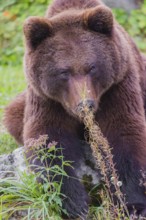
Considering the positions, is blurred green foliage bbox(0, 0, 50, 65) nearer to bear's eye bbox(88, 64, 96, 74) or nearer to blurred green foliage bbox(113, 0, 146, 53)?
blurred green foliage bbox(113, 0, 146, 53)

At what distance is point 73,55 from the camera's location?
557 cm

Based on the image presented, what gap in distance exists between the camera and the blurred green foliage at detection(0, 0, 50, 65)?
44.7 ft

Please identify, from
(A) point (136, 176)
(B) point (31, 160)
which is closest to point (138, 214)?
(A) point (136, 176)

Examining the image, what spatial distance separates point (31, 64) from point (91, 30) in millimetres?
625

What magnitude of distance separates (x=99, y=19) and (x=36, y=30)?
57cm

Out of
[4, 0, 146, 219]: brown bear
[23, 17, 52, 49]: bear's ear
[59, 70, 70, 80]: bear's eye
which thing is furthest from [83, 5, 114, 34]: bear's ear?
[59, 70, 70, 80]: bear's eye

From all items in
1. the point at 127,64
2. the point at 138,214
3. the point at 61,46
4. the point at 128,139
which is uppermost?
the point at 61,46

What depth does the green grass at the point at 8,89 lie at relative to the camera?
23.7 feet

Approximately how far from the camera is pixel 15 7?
14.8 metres

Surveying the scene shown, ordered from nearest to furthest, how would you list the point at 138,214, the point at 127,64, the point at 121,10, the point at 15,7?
the point at 138,214, the point at 127,64, the point at 121,10, the point at 15,7

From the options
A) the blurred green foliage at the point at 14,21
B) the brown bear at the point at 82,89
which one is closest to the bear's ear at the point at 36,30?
the brown bear at the point at 82,89

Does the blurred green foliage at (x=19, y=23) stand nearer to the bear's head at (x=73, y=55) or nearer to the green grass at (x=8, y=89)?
the green grass at (x=8, y=89)

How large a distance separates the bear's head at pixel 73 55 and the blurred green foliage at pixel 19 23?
7209mm

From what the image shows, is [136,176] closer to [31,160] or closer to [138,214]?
[138,214]
